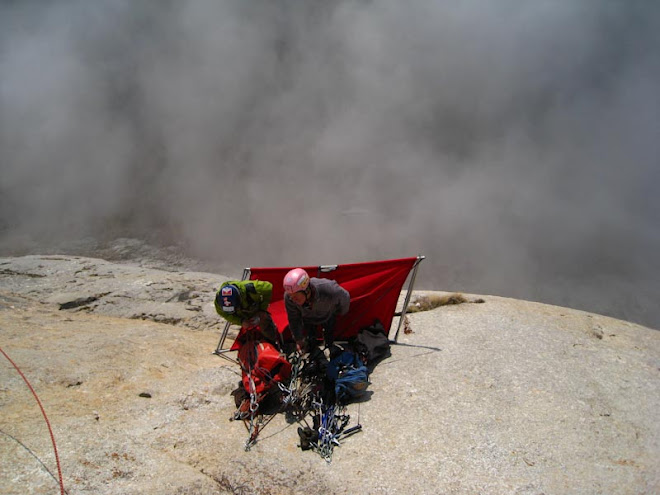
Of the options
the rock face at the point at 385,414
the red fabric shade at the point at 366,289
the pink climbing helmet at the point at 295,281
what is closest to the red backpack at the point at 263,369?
the rock face at the point at 385,414

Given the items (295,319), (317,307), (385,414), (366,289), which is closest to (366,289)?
(366,289)

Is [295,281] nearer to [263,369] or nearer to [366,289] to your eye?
[263,369]

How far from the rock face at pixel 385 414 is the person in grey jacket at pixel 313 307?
451 mm

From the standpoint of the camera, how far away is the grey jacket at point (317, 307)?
2.44 metres

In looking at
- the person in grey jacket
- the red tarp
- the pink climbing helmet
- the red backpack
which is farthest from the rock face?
the pink climbing helmet

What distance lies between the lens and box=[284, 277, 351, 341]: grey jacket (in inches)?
96.0

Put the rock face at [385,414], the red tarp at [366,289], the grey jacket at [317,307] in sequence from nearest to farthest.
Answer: the rock face at [385,414] → the grey jacket at [317,307] → the red tarp at [366,289]

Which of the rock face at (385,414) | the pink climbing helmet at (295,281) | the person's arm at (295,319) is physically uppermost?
the pink climbing helmet at (295,281)

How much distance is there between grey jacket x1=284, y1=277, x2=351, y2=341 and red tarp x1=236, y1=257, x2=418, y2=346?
298 mm

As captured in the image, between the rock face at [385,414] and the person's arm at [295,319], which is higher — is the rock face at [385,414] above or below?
below

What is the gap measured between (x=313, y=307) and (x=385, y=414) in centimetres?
75

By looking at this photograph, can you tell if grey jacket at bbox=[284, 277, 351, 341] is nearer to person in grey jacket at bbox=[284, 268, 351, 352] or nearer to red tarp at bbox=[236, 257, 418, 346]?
person in grey jacket at bbox=[284, 268, 351, 352]

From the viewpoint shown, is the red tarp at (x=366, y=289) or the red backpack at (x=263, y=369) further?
the red tarp at (x=366, y=289)

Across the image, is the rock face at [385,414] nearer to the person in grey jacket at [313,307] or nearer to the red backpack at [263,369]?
the red backpack at [263,369]
